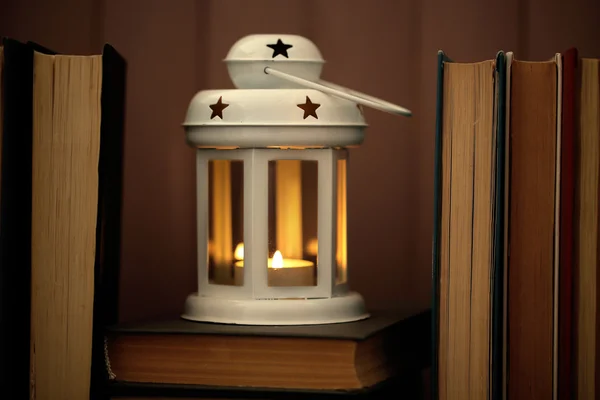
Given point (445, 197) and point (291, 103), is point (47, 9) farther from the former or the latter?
point (445, 197)

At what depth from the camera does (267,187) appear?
1133 millimetres

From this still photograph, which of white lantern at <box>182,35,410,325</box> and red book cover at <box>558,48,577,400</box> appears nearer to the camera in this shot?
red book cover at <box>558,48,577,400</box>

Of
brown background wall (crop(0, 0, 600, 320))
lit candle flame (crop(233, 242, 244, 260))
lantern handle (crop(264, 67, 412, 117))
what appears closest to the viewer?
lantern handle (crop(264, 67, 412, 117))

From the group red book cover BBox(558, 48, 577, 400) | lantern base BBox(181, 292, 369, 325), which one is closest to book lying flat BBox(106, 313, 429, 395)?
lantern base BBox(181, 292, 369, 325)

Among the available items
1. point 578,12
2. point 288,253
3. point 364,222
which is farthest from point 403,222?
point 578,12

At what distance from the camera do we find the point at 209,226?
119 centimetres

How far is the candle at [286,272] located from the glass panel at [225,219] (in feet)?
0.05

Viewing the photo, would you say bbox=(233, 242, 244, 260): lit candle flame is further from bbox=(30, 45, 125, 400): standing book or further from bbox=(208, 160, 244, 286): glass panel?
bbox=(30, 45, 125, 400): standing book

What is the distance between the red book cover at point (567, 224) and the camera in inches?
38.7

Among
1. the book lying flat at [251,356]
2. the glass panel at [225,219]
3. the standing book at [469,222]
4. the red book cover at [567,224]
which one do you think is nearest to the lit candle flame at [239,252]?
the glass panel at [225,219]

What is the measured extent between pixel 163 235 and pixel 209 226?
0.54 ft

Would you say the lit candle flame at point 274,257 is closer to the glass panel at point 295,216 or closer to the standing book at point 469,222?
the glass panel at point 295,216

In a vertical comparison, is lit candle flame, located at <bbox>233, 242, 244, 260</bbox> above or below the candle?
above

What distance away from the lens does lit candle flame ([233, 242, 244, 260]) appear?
3.91 ft
